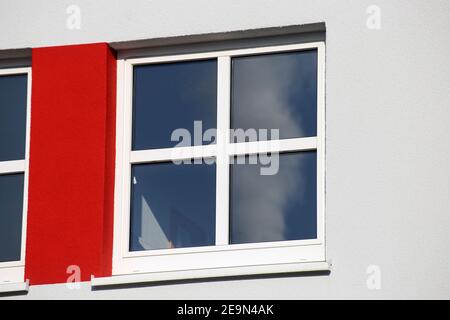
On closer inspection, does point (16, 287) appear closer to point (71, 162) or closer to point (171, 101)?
point (71, 162)

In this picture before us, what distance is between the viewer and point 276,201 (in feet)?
26.7

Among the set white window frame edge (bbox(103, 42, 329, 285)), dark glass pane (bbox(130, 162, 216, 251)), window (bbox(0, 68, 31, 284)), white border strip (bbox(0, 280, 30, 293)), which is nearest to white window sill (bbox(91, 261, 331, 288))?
white window frame edge (bbox(103, 42, 329, 285))

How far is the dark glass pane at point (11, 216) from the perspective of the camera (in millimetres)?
8477

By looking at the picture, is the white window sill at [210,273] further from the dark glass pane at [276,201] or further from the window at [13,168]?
the window at [13,168]

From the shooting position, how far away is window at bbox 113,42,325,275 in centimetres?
809

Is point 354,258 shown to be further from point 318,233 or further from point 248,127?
point 248,127

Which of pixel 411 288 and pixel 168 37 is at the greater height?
pixel 168 37

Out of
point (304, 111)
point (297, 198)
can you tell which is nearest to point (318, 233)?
point (297, 198)

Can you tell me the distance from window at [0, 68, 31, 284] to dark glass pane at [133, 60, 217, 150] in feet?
2.39

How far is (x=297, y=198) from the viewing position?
26.6ft

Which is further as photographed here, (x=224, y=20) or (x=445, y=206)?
(x=224, y=20)

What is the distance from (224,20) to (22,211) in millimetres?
1703

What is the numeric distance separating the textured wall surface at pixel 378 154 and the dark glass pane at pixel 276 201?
0.81 ft
